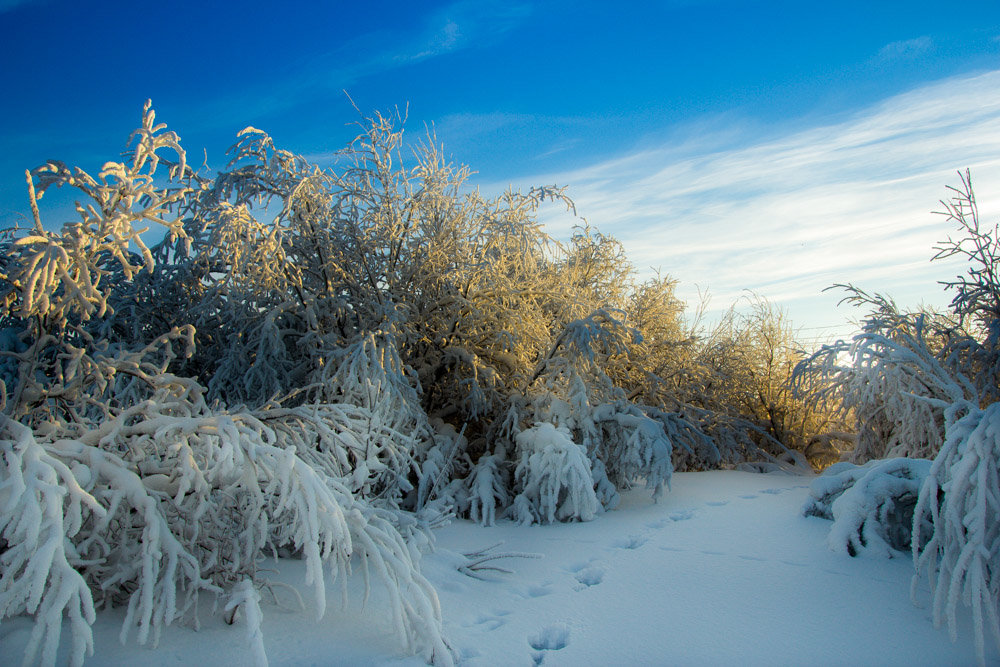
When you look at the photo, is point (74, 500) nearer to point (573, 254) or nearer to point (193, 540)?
point (193, 540)

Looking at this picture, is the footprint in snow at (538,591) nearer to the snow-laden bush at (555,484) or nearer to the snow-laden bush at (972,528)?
the snow-laden bush at (555,484)

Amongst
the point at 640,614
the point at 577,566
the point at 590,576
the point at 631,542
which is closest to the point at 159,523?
the point at 640,614

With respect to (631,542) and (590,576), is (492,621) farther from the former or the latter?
(631,542)

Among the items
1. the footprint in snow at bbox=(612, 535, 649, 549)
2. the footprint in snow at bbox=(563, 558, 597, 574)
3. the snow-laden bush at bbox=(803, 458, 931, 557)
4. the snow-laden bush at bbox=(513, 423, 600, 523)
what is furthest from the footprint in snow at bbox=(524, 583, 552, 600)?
the snow-laden bush at bbox=(803, 458, 931, 557)

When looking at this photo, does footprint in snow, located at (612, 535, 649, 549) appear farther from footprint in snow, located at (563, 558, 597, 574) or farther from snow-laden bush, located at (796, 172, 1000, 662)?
snow-laden bush, located at (796, 172, 1000, 662)

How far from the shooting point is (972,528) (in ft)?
9.07

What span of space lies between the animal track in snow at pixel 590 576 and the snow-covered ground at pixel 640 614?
0.02 meters

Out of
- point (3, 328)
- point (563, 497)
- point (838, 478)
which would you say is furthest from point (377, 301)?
point (838, 478)

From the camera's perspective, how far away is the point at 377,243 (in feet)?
21.8

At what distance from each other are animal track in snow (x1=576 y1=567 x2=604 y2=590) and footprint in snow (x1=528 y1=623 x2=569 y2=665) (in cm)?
74

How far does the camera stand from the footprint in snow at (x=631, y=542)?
15.5 ft

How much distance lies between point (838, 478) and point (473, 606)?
3306 millimetres

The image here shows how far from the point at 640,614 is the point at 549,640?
23.4 inches

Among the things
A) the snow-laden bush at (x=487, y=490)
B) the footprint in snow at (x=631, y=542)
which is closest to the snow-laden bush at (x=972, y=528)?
the footprint in snow at (x=631, y=542)
